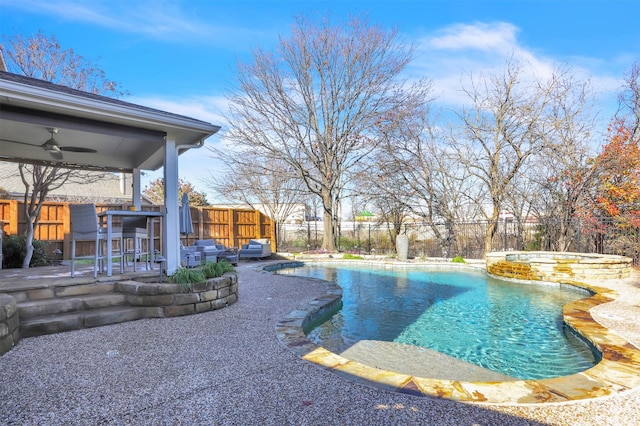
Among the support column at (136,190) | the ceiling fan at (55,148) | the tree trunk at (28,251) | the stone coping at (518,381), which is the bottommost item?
the stone coping at (518,381)

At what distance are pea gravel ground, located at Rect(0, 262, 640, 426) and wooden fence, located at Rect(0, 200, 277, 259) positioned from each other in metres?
5.66

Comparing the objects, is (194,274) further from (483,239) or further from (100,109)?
(483,239)

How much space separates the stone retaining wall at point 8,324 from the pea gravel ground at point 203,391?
0.28 ft

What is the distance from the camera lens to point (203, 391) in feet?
7.64

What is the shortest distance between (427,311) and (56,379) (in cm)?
461

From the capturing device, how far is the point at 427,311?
5.49 metres

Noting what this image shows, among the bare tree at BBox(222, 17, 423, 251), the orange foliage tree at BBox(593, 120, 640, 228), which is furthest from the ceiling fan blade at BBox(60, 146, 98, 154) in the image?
the orange foliage tree at BBox(593, 120, 640, 228)

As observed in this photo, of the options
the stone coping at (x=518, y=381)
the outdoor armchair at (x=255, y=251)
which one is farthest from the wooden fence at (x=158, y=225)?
the stone coping at (x=518, y=381)

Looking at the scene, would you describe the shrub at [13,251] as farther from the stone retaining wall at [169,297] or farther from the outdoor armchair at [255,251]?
the outdoor armchair at [255,251]

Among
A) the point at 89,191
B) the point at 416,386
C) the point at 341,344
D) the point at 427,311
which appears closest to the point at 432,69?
the point at 427,311

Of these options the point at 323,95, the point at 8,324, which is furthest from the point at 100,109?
the point at 323,95

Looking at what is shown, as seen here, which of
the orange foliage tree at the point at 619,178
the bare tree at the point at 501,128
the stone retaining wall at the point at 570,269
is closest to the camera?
the stone retaining wall at the point at 570,269

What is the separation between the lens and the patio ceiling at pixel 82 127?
3996 millimetres

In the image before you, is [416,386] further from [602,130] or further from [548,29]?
[602,130]
